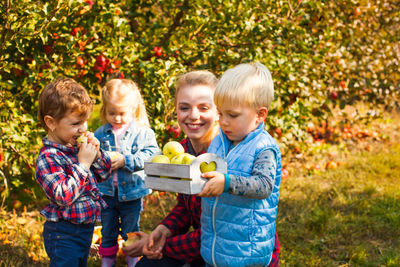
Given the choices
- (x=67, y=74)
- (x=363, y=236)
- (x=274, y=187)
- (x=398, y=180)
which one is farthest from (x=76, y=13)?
(x=398, y=180)

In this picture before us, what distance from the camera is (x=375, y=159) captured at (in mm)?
4934

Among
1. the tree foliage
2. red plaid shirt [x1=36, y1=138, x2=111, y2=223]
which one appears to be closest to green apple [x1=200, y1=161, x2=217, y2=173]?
red plaid shirt [x1=36, y1=138, x2=111, y2=223]

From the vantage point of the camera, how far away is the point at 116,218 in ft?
10.1

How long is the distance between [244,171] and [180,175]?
0.31 meters

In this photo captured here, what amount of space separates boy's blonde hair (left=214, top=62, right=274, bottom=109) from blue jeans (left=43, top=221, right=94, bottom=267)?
105 centimetres

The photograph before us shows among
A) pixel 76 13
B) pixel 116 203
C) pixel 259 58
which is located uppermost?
pixel 76 13

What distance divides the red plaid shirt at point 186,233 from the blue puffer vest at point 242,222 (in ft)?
1.01

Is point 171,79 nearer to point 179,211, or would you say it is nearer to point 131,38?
point 131,38

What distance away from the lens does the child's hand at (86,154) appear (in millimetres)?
2197

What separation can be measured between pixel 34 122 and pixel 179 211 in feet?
5.47

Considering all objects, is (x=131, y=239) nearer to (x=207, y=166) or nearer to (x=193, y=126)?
(x=193, y=126)

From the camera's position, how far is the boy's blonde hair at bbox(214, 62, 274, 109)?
1.85 m

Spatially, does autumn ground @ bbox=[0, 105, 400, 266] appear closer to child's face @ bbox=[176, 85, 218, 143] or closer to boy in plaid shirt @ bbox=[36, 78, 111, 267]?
boy in plaid shirt @ bbox=[36, 78, 111, 267]

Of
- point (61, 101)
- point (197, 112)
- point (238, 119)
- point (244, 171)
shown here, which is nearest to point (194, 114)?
point (197, 112)
